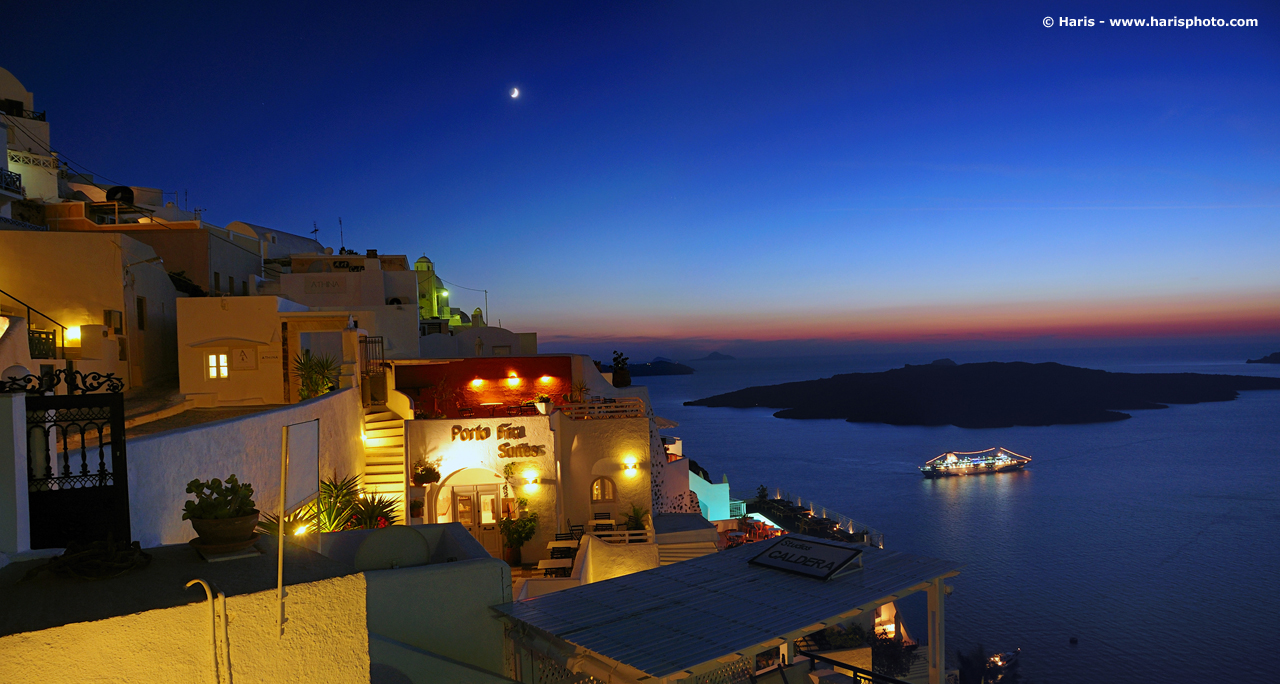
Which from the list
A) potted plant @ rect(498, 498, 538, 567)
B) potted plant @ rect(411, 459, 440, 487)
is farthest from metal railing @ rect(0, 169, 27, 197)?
potted plant @ rect(498, 498, 538, 567)

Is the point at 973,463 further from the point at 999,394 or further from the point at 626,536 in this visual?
the point at 626,536

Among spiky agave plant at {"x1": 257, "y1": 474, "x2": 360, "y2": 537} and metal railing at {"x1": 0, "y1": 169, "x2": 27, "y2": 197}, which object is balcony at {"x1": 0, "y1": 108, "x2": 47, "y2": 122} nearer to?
metal railing at {"x1": 0, "y1": 169, "x2": 27, "y2": 197}

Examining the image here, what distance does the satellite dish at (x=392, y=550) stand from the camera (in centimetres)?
507

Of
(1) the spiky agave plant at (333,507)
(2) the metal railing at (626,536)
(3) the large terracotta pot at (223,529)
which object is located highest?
(3) the large terracotta pot at (223,529)

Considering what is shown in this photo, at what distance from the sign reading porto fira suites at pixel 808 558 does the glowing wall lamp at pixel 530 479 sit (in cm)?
834

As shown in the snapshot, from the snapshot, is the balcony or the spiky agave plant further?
the balcony

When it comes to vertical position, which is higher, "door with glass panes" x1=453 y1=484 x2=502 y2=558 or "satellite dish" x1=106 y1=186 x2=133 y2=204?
"satellite dish" x1=106 y1=186 x2=133 y2=204

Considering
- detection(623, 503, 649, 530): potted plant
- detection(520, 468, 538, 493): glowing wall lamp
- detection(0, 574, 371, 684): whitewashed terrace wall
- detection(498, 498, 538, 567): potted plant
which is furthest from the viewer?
detection(623, 503, 649, 530): potted plant

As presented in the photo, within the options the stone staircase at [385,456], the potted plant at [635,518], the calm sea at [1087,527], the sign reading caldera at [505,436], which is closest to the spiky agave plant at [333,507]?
the stone staircase at [385,456]

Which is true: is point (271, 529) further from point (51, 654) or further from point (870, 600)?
point (870, 600)

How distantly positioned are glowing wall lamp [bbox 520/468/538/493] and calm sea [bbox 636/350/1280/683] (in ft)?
92.5

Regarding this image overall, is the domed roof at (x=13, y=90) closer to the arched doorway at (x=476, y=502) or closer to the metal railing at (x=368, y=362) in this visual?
the metal railing at (x=368, y=362)

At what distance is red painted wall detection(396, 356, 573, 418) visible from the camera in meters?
18.3

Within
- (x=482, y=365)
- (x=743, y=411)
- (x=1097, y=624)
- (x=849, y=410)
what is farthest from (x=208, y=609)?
(x=743, y=411)
